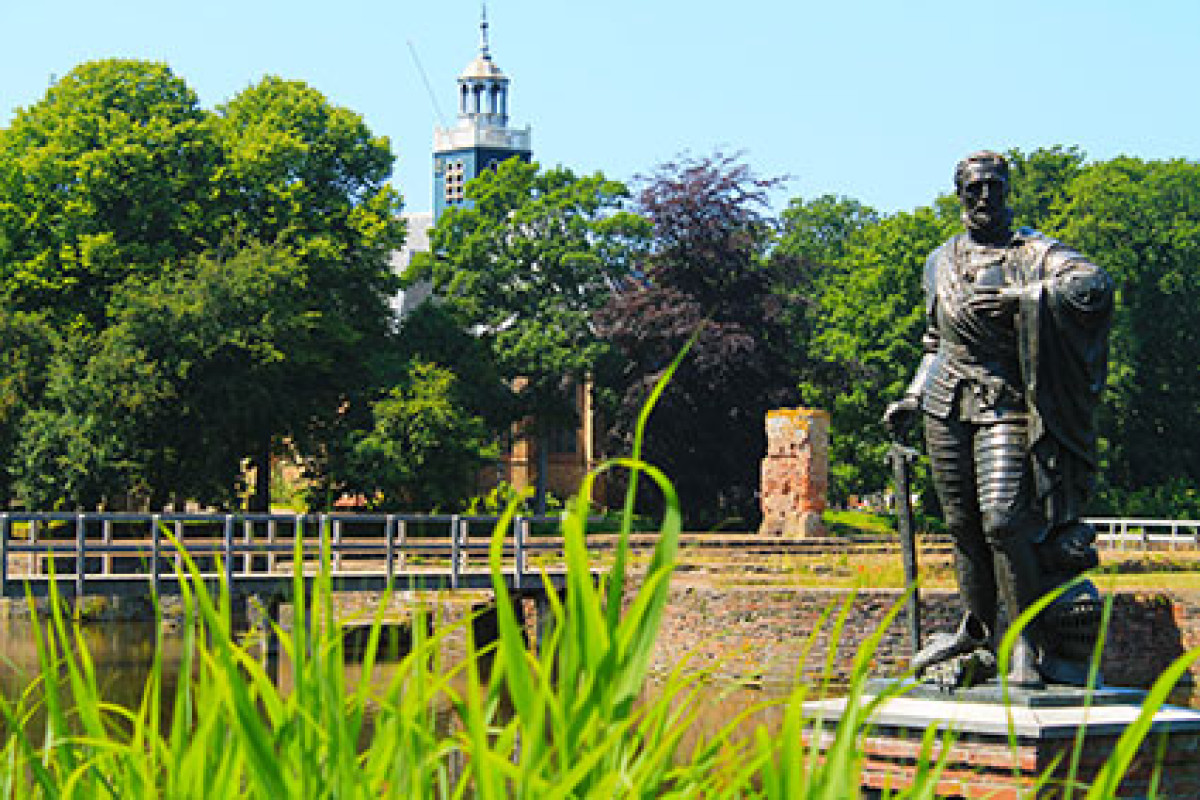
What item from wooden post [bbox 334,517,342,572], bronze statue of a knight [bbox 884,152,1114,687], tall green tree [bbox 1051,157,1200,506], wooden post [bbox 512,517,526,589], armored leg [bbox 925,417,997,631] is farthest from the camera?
tall green tree [bbox 1051,157,1200,506]

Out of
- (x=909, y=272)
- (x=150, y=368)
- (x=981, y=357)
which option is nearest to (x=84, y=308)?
(x=150, y=368)

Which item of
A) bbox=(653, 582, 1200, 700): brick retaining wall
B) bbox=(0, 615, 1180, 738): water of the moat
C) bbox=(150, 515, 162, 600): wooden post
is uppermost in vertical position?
bbox=(150, 515, 162, 600): wooden post

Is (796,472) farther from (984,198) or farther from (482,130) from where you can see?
(482,130)

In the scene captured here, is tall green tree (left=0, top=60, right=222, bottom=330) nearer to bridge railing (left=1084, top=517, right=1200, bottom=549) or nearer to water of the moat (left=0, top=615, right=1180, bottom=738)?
water of the moat (left=0, top=615, right=1180, bottom=738)

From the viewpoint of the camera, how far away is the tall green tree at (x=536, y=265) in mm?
51062

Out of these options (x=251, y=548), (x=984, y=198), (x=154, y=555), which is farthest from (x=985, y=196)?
(x=251, y=548)

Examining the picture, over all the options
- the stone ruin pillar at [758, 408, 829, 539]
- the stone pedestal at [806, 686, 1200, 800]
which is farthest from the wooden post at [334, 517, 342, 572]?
the stone pedestal at [806, 686, 1200, 800]

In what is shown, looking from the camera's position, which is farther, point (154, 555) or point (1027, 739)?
point (154, 555)

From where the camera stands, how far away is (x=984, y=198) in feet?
27.6

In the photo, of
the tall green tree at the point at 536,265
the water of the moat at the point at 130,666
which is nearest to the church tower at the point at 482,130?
the tall green tree at the point at 536,265

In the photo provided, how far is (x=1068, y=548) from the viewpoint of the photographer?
26.8ft

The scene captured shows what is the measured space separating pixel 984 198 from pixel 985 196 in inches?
0.4

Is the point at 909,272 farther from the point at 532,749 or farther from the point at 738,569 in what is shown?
the point at 532,749

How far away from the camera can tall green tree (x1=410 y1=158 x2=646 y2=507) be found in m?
51.1
